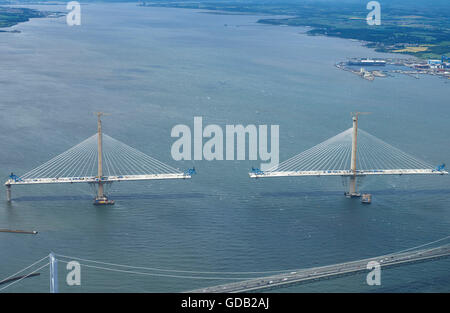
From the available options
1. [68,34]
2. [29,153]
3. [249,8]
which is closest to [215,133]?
[29,153]

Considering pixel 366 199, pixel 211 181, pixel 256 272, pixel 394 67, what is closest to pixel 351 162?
pixel 366 199

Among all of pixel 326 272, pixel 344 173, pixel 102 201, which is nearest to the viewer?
pixel 326 272

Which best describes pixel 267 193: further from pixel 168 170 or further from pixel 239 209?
pixel 168 170

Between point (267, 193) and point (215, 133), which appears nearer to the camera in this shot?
point (267, 193)
